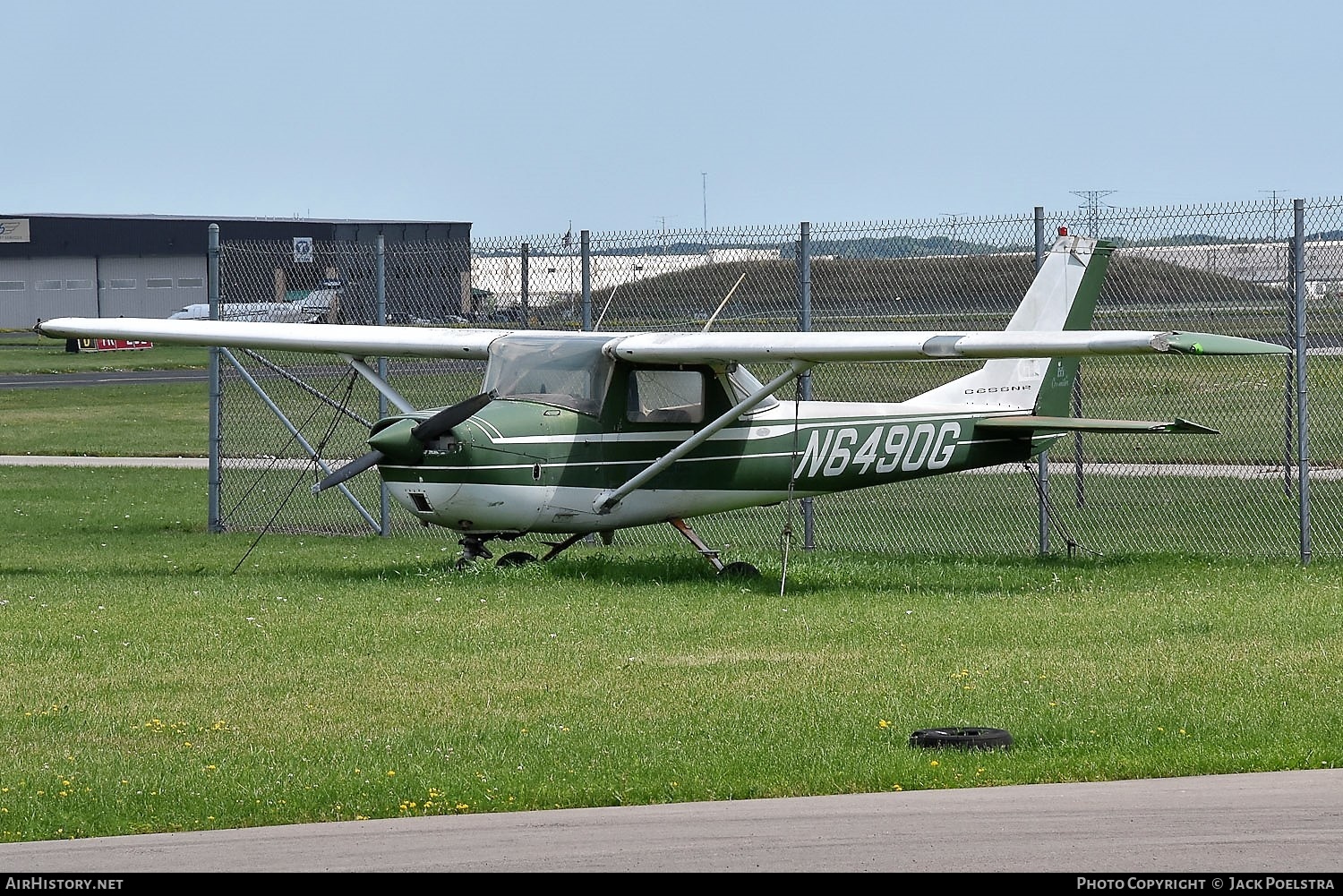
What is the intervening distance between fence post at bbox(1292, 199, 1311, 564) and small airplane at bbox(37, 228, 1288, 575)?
91cm

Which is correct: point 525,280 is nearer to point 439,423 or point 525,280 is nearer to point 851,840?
point 439,423

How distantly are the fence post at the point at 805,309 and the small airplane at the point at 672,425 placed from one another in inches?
62.2

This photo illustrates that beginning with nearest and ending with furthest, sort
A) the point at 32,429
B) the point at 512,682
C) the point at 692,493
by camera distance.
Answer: the point at 512,682 < the point at 692,493 < the point at 32,429

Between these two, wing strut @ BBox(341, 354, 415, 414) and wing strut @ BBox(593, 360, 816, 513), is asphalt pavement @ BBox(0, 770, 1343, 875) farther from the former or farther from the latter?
wing strut @ BBox(341, 354, 415, 414)

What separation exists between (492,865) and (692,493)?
8321mm

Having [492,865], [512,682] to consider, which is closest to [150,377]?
[512,682]

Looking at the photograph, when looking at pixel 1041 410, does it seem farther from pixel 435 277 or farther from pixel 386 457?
pixel 435 277

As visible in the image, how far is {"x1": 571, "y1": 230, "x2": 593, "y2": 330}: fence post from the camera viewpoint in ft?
56.4

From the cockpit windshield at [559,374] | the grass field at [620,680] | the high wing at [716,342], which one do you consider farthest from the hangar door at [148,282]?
the cockpit windshield at [559,374]

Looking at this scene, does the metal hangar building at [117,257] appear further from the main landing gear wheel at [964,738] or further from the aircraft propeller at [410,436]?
the main landing gear wheel at [964,738]

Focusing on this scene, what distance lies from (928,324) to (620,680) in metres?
9.03

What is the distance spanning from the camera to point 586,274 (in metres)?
17.2

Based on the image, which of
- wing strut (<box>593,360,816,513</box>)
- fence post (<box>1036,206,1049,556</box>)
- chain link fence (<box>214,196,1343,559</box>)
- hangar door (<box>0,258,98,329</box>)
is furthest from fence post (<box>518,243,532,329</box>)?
hangar door (<box>0,258,98,329</box>)

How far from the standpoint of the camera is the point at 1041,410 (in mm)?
15016
